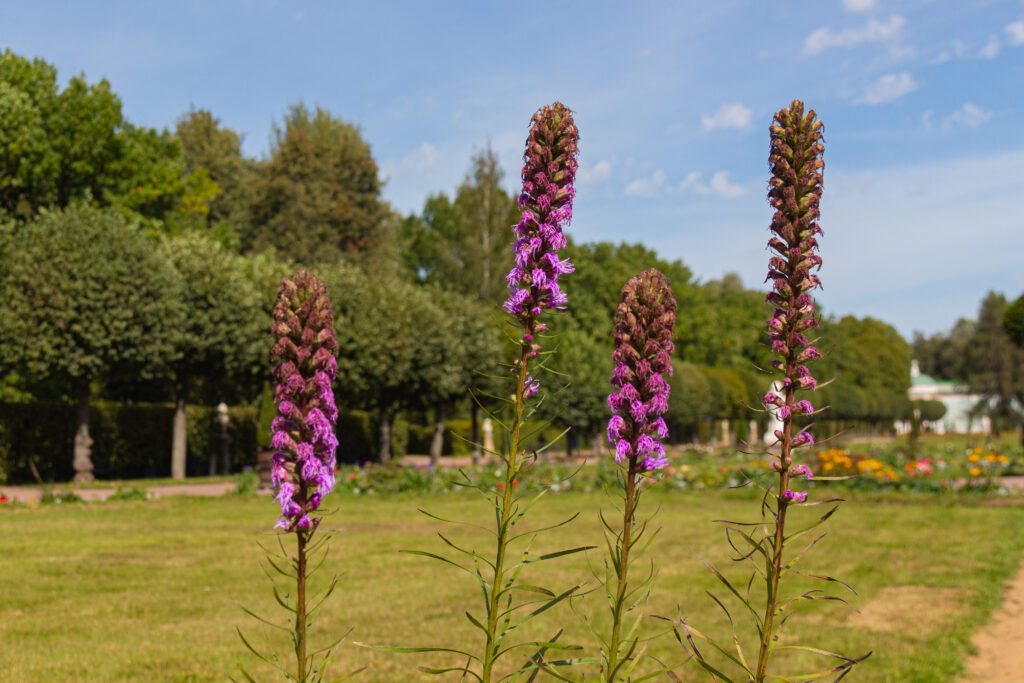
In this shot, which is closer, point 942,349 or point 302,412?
point 302,412

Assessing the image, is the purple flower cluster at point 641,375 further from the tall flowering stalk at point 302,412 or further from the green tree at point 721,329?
the green tree at point 721,329

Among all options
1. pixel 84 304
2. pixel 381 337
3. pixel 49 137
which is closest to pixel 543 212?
pixel 84 304

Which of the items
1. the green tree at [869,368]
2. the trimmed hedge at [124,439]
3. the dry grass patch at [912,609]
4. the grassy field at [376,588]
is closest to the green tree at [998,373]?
the green tree at [869,368]

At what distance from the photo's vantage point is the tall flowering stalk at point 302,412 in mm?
2393

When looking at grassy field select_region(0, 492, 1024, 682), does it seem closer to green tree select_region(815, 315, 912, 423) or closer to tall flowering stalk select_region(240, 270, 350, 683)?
tall flowering stalk select_region(240, 270, 350, 683)

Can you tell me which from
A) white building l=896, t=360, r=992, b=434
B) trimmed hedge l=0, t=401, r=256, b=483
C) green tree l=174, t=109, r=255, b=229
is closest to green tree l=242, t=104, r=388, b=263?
green tree l=174, t=109, r=255, b=229

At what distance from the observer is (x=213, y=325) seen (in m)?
29.6

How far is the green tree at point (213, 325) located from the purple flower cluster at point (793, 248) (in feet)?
92.7

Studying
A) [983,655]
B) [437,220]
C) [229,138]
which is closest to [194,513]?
[983,655]

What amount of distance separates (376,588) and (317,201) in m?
42.6

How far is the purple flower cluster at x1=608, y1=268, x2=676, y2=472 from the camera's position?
246cm

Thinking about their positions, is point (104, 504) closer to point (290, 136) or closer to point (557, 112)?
point (557, 112)

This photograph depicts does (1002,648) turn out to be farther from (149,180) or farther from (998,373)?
(998,373)

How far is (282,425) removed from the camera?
2.43 metres
